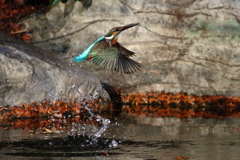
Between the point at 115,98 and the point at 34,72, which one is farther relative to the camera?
the point at 115,98

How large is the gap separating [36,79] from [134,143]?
2951 mm

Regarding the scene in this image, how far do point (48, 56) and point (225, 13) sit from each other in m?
3.85

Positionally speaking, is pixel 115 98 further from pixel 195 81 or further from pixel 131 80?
pixel 195 81

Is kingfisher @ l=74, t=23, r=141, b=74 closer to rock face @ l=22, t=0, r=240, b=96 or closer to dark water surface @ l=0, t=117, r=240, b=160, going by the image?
dark water surface @ l=0, t=117, r=240, b=160

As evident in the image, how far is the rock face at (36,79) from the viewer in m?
7.18

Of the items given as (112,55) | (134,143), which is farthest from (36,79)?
(134,143)

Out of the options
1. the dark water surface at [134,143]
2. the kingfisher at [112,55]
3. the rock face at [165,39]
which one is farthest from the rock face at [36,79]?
the kingfisher at [112,55]

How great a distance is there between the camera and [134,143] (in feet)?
16.6

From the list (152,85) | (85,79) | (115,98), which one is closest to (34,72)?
(85,79)

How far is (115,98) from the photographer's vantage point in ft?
29.4

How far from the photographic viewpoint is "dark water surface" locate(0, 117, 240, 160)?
4395 millimetres

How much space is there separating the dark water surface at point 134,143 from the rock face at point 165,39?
2.64 meters

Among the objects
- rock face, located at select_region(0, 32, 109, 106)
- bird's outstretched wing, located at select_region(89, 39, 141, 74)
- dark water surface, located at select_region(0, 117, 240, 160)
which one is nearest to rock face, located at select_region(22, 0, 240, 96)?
rock face, located at select_region(0, 32, 109, 106)

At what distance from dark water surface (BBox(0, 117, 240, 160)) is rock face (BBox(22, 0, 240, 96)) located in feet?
8.67
